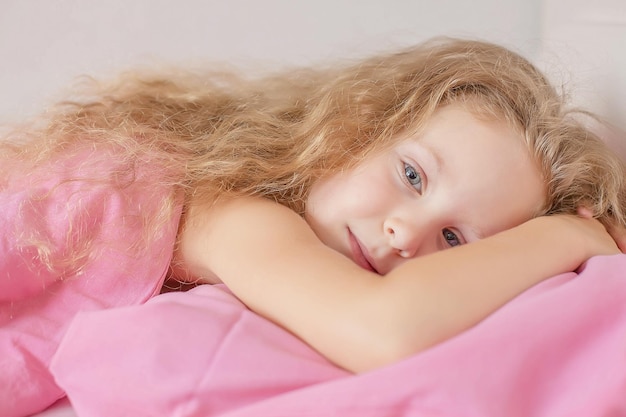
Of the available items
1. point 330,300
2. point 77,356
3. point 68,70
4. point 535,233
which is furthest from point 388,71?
point 68,70

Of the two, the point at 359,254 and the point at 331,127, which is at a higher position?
the point at 331,127

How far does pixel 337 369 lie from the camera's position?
2.63 feet

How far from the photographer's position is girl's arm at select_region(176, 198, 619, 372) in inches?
30.7

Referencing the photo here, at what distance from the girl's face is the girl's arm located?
0.06 m

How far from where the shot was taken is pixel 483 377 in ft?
2.39

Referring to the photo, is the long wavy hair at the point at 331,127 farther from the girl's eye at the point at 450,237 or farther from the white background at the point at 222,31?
the white background at the point at 222,31

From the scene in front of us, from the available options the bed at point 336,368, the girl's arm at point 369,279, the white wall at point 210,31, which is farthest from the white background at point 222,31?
the bed at point 336,368

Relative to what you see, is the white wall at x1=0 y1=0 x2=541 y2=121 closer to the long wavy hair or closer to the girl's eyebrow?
the long wavy hair

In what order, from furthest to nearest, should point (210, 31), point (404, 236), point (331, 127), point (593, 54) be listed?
point (210, 31) → point (593, 54) → point (331, 127) → point (404, 236)

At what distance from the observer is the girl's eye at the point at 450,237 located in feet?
3.35

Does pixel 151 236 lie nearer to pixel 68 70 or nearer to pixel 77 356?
pixel 77 356

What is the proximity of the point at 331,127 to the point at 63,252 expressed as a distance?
1.21 ft

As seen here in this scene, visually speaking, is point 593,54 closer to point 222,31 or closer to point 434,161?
point 434,161

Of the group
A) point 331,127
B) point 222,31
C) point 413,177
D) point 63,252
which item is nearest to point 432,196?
point 413,177
